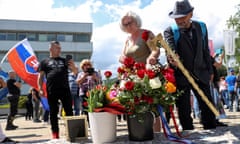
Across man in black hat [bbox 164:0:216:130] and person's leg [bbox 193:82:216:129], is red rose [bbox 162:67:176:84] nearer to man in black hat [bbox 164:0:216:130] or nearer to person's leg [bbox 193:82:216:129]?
man in black hat [bbox 164:0:216:130]

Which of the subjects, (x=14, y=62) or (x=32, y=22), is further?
(x=32, y=22)

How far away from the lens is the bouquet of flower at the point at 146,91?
2.83 metres

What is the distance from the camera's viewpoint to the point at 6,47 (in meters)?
36.4

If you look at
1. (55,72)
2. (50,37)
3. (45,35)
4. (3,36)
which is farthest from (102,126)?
(3,36)

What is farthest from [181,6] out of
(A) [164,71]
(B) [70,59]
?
(B) [70,59]

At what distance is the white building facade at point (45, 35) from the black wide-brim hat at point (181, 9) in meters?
33.7

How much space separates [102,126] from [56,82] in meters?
1.93

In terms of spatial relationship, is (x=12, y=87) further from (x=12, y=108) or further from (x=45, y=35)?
(x=45, y=35)

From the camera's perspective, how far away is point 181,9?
10.5 feet

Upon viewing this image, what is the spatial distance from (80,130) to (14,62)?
620 cm

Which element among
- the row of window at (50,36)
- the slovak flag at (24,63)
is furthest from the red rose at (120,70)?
the row of window at (50,36)

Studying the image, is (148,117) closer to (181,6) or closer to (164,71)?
(164,71)

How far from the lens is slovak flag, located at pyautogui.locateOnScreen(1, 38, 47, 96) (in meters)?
8.66

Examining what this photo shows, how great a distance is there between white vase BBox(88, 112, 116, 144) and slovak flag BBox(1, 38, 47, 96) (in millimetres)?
6072
